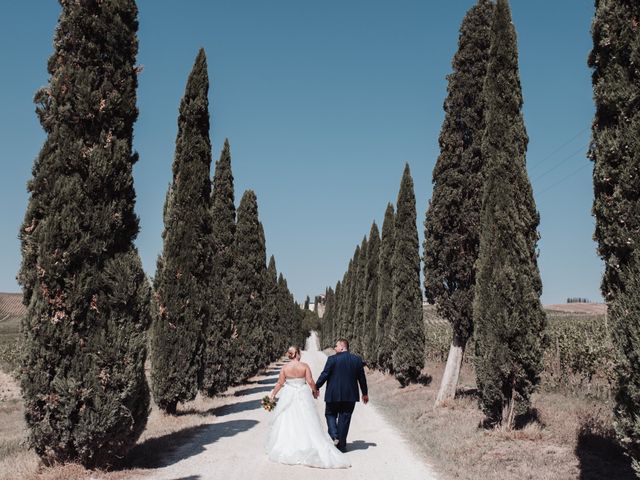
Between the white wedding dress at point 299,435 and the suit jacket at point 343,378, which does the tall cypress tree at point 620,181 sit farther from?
the suit jacket at point 343,378

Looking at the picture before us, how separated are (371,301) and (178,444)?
73.3 ft

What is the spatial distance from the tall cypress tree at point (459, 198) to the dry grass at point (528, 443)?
7.97 ft

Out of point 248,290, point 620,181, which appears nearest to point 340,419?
point 620,181

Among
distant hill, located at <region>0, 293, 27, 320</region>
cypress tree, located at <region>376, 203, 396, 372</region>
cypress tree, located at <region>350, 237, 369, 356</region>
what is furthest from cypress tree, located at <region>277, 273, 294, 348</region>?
distant hill, located at <region>0, 293, 27, 320</region>

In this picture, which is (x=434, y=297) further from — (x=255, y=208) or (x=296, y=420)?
(x=255, y=208)

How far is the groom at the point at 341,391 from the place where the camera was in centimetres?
919

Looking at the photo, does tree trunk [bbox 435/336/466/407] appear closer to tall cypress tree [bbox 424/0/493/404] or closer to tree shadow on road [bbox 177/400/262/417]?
tall cypress tree [bbox 424/0/493/404]

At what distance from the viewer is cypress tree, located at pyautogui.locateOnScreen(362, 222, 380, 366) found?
29.3 meters

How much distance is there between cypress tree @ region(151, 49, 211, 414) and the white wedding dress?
4.51 meters

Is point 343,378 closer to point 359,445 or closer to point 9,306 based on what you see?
point 359,445

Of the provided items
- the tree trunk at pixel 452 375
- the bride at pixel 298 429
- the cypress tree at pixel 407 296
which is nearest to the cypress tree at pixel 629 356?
the bride at pixel 298 429

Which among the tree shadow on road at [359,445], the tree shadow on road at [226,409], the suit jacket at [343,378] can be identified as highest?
the suit jacket at [343,378]

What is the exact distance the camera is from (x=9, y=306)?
101812 mm

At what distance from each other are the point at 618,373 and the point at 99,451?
21.5 feet
